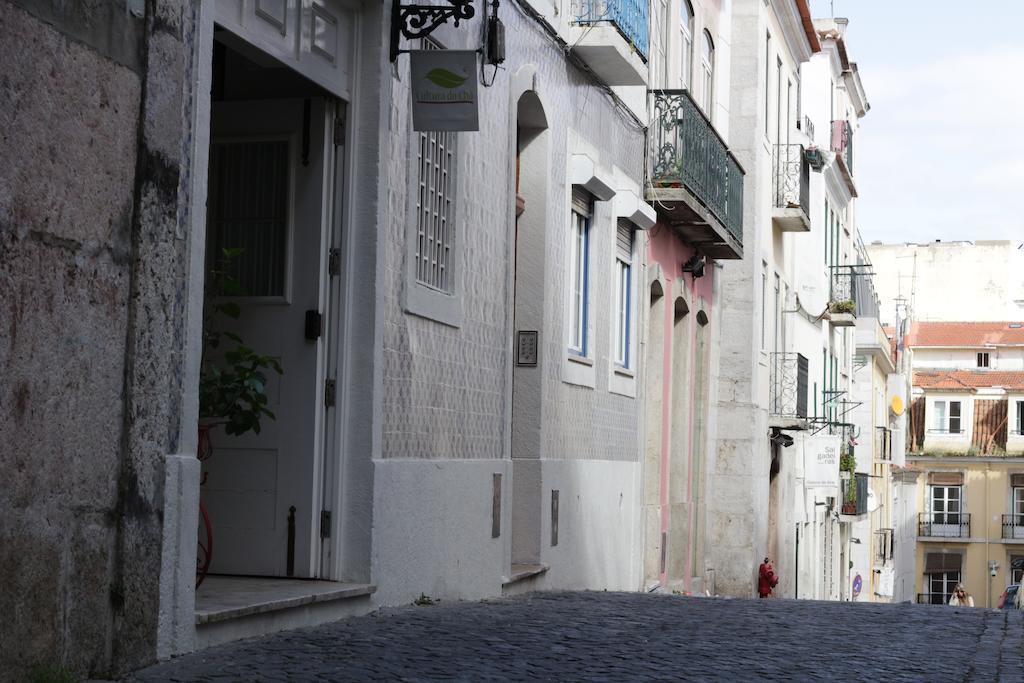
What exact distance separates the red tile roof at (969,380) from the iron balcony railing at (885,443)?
1391 cm

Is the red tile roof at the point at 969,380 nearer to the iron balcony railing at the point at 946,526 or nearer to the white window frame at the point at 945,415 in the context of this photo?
the white window frame at the point at 945,415

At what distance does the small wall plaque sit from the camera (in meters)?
13.7

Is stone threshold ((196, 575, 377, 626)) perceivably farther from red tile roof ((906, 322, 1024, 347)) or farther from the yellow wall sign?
red tile roof ((906, 322, 1024, 347))

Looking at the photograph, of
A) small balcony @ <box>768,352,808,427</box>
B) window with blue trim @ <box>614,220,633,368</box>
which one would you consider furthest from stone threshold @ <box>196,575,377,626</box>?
small balcony @ <box>768,352,808,427</box>

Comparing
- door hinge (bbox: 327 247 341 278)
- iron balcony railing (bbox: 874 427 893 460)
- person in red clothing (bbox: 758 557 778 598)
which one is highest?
door hinge (bbox: 327 247 341 278)

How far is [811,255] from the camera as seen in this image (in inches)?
1369

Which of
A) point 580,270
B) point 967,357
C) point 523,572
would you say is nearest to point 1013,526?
point 967,357

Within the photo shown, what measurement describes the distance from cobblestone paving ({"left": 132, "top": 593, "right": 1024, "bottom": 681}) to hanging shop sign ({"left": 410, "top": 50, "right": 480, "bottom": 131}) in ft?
9.78

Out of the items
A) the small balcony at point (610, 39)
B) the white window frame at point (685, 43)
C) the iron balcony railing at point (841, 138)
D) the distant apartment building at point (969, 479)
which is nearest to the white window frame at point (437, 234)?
the small balcony at point (610, 39)

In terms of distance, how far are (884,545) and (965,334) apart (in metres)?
21.5

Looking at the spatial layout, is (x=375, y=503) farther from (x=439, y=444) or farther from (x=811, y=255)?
(x=811, y=255)

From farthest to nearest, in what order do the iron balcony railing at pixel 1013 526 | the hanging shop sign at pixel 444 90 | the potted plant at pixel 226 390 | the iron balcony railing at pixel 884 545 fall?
the iron balcony railing at pixel 1013 526, the iron balcony railing at pixel 884 545, the hanging shop sign at pixel 444 90, the potted plant at pixel 226 390

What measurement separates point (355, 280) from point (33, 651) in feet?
13.0

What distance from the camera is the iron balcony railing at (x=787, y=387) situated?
28.4 m
